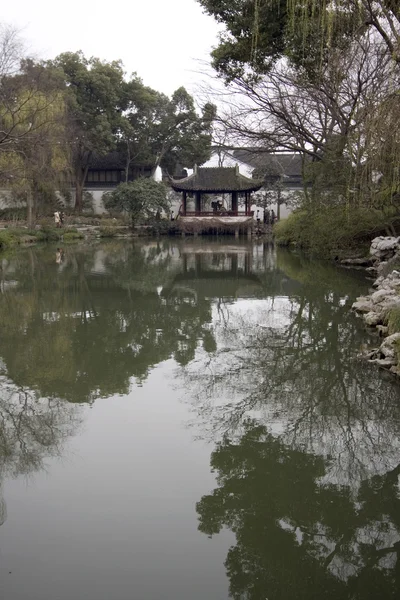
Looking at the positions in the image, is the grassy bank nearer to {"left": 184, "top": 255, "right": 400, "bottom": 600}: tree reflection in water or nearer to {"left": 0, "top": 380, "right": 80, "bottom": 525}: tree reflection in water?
{"left": 184, "top": 255, "right": 400, "bottom": 600}: tree reflection in water

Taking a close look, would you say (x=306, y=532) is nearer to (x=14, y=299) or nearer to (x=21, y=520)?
(x=21, y=520)

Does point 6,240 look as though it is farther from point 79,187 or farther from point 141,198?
point 79,187

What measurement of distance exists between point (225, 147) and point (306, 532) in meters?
13.9

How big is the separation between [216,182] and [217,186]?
1.49ft

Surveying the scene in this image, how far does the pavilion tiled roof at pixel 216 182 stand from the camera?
3578cm

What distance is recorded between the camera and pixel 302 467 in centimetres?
410

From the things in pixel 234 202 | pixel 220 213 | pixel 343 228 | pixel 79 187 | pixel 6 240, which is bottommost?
pixel 6 240

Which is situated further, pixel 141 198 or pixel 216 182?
pixel 216 182

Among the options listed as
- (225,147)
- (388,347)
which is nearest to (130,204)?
(225,147)

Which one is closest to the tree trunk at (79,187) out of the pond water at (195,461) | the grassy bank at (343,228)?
the grassy bank at (343,228)

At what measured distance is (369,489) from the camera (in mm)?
3793

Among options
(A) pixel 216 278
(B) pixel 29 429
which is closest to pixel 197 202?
(A) pixel 216 278

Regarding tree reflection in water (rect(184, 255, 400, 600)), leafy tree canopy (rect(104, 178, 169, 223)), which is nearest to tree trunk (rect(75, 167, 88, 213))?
leafy tree canopy (rect(104, 178, 169, 223))

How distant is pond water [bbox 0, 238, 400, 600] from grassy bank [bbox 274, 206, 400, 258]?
7368mm
